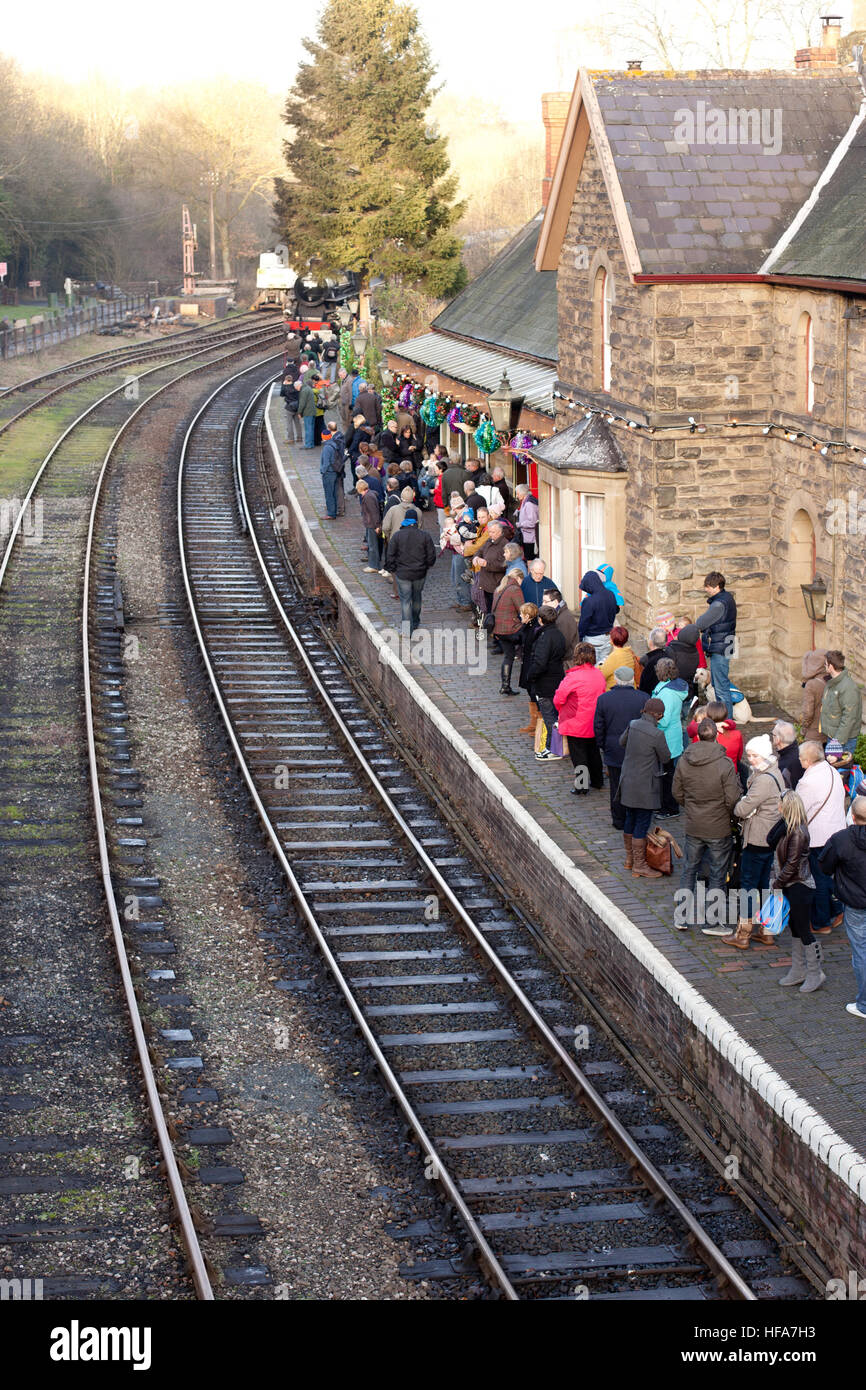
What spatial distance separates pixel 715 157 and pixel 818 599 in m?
5.13

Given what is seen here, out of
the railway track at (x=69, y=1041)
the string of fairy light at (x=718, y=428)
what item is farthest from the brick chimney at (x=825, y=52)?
the railway track at (x=69, y=1041)

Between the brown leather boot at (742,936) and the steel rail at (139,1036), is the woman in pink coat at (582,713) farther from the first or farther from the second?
the steel rail at (139,1036)

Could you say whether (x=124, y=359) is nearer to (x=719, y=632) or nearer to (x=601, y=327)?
(x=601, y=327)

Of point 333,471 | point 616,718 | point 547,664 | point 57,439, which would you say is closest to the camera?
point 616,718

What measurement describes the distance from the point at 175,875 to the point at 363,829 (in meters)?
2.01

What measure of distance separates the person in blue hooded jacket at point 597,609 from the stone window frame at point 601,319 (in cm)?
321

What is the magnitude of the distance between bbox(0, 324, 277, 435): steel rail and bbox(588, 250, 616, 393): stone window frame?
21.6 meters

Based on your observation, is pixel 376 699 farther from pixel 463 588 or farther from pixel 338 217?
pixel 338 217

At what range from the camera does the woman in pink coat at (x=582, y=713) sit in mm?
14547

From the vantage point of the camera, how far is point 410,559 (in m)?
20.3

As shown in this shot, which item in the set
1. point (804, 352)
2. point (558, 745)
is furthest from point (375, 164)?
point (558, 745)

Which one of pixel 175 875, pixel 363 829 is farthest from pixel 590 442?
pixel 175 875

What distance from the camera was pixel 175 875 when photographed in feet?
49.4

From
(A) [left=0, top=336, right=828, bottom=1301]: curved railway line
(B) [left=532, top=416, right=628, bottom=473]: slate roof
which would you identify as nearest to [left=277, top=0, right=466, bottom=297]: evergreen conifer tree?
(A) [left=0, top=336, right=828, bottom=1301]: curved railway line
